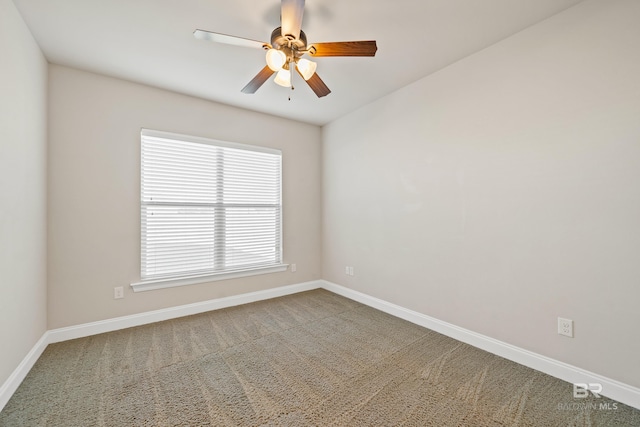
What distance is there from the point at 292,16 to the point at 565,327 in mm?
2879

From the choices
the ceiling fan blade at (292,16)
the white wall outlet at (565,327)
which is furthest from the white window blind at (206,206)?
the white wall outlet at (565,327)

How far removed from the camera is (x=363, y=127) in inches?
143

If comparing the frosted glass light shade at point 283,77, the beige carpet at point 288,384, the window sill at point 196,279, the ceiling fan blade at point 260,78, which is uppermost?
the ceiling fan blade at point 260,78

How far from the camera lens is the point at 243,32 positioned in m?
2.15

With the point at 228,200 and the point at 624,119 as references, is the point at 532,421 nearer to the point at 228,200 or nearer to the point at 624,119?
the point at 624,119

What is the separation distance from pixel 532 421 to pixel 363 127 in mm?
3236

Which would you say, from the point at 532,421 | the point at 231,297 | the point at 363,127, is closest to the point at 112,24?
the point at 363,127

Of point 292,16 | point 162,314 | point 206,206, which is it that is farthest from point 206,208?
point 292,16

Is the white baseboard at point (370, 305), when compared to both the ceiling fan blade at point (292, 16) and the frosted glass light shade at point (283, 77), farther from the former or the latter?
the ceiling fan blade at point (292, 16)

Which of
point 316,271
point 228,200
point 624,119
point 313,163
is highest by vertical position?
point 313,163

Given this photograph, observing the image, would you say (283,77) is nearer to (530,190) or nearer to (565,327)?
(530,190)

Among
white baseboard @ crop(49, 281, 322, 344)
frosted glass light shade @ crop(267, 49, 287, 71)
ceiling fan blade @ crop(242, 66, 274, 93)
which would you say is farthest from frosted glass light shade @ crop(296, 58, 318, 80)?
white baseboard @ crop(49, 281, 322, 344)

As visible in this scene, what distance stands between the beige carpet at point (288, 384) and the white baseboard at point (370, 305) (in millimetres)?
69

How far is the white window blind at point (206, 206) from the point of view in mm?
3041
